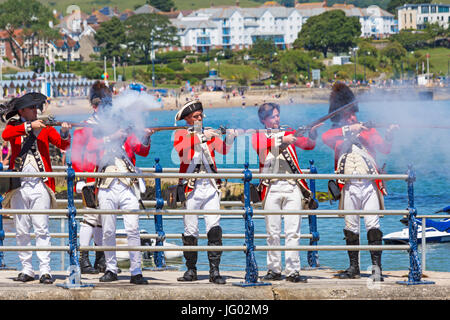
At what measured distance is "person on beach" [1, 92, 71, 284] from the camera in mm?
8562

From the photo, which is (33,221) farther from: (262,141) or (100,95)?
(262,141)

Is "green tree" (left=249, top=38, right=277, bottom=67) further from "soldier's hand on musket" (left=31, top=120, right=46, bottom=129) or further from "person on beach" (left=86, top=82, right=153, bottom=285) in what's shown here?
"soldier's hand on musket" (left=31, top=120, right=46, bottom=129)

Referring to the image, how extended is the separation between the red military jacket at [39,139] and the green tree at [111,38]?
575 ft

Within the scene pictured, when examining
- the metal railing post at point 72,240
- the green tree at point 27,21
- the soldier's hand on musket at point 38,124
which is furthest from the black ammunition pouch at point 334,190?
the green tree at point 27,21

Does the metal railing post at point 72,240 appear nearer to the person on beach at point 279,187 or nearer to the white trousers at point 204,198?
the white trousers at point 204,198

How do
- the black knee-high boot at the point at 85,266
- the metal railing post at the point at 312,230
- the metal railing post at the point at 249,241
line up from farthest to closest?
1. the metal railing post at the point at 312,230
2. the black knee-high boot at the point at 85,266
3. the metal railing post at the point at 249,241

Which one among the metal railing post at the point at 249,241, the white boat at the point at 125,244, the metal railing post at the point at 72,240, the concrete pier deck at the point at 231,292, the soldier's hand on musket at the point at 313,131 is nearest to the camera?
the concrete pier deck at the point at 231,292

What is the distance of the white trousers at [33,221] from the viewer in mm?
8547

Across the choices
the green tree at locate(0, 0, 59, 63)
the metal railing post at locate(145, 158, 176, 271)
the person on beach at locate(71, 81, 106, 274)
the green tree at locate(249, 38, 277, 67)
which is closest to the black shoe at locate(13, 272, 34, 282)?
the person on beach at locate(71, 81, 106, 274)

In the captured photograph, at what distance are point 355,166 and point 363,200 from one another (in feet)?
1.45

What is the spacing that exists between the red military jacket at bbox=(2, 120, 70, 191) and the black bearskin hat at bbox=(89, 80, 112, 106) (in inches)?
21.8

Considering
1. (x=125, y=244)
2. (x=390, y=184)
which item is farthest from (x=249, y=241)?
(x=390, y=184)

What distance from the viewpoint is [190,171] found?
8.80 metres

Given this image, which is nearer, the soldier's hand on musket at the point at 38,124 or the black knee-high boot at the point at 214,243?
the black knee-high boot at the point at 214,243
